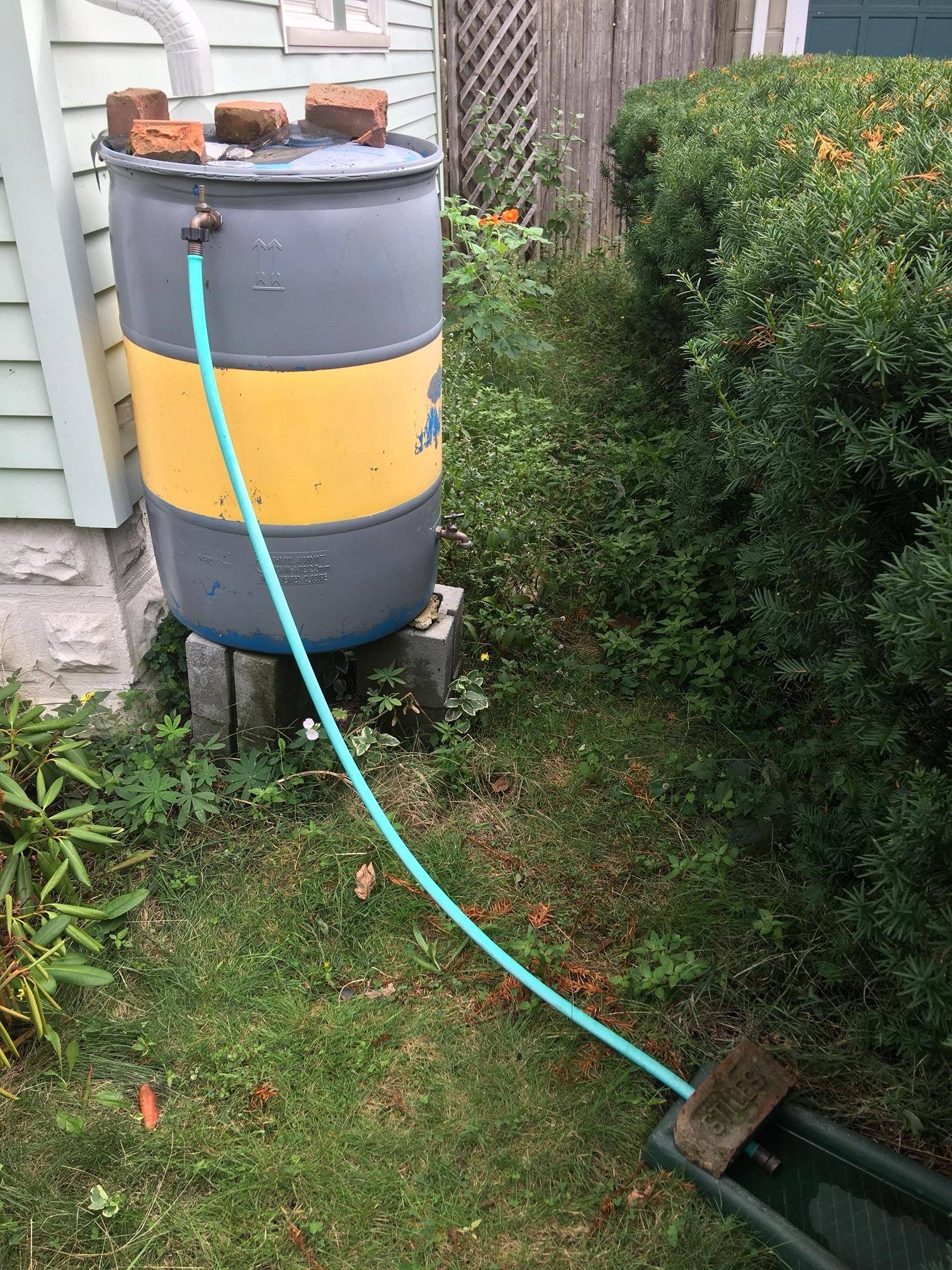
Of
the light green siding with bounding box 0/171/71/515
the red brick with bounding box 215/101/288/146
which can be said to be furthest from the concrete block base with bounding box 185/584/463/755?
the red brick with bounding box 215/101/288/146

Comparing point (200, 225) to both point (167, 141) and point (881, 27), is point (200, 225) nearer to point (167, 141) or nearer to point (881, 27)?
point (167, 141)

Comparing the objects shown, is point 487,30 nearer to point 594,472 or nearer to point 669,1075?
point 594,472

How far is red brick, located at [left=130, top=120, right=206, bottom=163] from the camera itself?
1985mm

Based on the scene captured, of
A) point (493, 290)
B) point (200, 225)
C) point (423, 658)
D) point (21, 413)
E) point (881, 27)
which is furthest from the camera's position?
point (881, 27)

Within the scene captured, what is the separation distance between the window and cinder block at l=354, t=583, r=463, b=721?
2329 mm

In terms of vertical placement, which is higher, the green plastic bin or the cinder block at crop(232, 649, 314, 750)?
the cinder block at crop(232, 649, 314, 750)

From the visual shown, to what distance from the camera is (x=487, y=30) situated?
641cm

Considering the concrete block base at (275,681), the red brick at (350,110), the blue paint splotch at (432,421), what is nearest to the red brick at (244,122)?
the red brick at (350,110)

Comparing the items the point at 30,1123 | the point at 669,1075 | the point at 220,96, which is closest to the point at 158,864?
the point at 30,1123

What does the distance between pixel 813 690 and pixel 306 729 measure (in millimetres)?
1321

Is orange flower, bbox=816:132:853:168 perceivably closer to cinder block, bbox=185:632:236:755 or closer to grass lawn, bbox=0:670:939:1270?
grass lawn, bbox=0:670:939:1270

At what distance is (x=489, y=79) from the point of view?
21.5 ft

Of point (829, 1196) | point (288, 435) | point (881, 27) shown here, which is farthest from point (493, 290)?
point (881, 27)

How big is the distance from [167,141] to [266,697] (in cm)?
129
